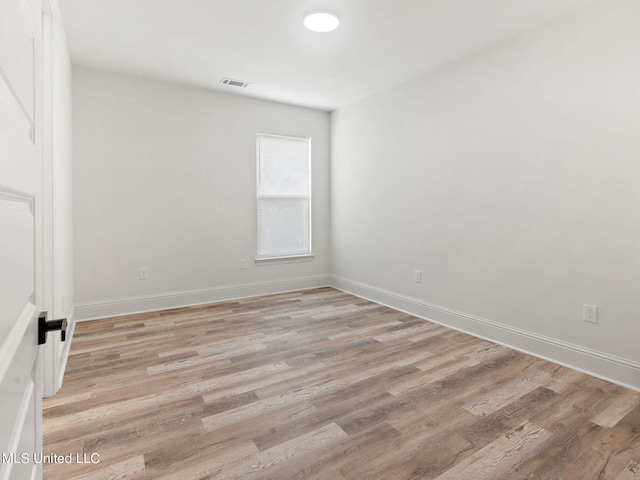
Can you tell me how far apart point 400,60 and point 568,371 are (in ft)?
9.71

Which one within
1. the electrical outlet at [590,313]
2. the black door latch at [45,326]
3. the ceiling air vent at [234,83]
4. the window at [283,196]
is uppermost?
the ceiling air vent at [234,83]

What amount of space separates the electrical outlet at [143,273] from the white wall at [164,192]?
4 centimetres

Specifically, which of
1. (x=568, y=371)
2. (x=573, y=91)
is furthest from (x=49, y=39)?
(x=568, y=371)

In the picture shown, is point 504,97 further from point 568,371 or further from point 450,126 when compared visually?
point 568,371

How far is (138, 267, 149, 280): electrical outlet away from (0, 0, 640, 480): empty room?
22 mm

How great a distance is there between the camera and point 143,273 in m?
A: 3.90

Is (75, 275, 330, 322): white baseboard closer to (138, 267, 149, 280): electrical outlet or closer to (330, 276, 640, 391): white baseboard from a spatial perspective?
(138, 267, 149, 280): electrical outlet

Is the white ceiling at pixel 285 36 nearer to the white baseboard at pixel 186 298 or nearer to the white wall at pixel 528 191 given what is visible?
the white wall at pixel 528 191

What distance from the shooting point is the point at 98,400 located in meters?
2.12

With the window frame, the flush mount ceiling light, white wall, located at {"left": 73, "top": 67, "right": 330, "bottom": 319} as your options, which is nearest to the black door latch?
the flush mount ceiling light

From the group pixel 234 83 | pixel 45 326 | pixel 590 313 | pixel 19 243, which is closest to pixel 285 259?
pixel 234 83

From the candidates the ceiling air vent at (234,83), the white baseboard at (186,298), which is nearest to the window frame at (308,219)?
the white baseboard at (186,298)

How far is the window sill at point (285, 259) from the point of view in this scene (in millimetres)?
4668

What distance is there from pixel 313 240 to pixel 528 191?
2906 millimetres
